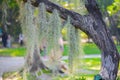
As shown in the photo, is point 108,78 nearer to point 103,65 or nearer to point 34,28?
point 103,65

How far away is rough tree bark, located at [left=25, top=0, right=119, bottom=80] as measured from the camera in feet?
12.6

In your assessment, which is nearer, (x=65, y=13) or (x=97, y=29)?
(x=65, y=13)

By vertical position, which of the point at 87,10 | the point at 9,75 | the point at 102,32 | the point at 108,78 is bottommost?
the point at 9,75

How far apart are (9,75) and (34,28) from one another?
6.73 metres

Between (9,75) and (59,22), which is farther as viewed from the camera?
(9,75)

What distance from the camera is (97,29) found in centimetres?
405

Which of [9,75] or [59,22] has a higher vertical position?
[59,22]

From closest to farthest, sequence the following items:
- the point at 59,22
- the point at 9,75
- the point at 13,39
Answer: the point at 59,22 < the point at 9,75 < the point at 13,39

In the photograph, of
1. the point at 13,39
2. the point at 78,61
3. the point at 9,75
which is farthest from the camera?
the point at 13,39

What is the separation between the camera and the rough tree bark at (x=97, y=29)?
12.6 ft

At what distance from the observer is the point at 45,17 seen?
3.78 metres

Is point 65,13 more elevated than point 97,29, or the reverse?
point 65,13

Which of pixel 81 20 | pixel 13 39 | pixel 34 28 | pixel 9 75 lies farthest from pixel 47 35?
pixel 13 39

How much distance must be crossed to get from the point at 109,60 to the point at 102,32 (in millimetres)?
391
